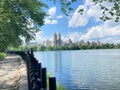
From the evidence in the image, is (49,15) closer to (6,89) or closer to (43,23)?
(43,23)

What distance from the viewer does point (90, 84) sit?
33312 millimetres

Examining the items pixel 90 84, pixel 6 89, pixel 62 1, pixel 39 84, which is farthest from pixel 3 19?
pixel 90 84

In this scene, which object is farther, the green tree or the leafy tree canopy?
the green tree

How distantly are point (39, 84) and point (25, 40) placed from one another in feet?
91.8

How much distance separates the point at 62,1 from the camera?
1073cm

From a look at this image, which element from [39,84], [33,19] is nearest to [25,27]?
[33,19]

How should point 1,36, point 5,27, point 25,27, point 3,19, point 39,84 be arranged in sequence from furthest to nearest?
1. point 25,27
2. point 1,36
3. point 5,27
4. point 3,19
5. point 39,84

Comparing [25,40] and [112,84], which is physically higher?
[25,40]

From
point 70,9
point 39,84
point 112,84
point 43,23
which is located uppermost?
point 43,23

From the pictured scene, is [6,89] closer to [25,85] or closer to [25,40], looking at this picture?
[25,85]

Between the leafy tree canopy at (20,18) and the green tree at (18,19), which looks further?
the green tree at (18,19)

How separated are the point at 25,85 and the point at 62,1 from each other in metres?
4.77

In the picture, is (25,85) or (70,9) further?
(25,85)

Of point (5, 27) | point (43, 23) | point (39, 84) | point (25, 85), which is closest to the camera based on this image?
point (39, 84)
